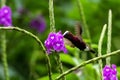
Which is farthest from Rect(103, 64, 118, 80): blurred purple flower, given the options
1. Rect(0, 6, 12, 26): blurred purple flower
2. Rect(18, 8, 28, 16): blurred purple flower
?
Rect(18, 8, 28, 16): blurred purple flower

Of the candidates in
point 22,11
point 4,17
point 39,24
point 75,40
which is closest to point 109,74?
point 75,40

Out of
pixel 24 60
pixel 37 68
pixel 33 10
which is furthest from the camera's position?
pixel 33 10

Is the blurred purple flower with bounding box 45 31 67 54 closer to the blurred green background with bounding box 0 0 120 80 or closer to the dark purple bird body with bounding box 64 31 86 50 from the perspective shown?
the dark purple bird body with bounding box 64 31 86 50

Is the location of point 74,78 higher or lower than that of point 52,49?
lower

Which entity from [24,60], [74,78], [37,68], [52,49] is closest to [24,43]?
[24,60]

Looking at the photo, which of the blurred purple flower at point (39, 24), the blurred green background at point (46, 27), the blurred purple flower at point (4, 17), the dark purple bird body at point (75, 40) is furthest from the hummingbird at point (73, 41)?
the blurred purple flower at point (39, 24)

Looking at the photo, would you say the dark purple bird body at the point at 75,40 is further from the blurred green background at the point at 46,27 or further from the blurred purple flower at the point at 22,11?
the blurred purple flower at the point at 22,11

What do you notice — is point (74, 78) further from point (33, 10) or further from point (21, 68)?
point (33, 10)

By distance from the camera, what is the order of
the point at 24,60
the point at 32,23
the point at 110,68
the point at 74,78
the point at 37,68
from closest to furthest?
the point at 110,68 → the point at 74,78 → the point at 37,68 → the point at 24,60 → the point at 32,23
